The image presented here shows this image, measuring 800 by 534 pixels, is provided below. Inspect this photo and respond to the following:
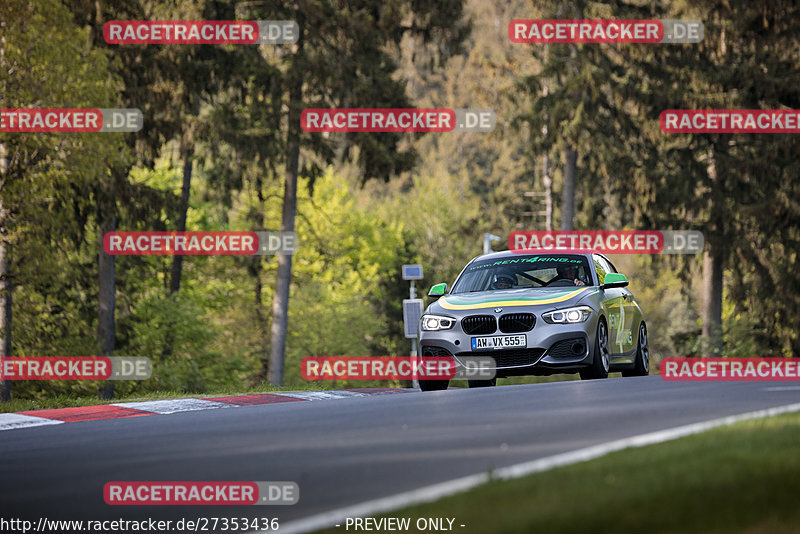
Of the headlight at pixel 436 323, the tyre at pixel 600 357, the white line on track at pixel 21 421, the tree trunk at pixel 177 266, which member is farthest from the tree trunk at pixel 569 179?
the white line on track at pixel 21 421

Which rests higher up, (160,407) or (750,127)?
(750,127)

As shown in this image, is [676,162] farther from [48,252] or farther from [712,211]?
[48,252]

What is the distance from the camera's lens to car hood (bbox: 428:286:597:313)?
49.9ft

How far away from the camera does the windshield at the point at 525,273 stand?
1650cm

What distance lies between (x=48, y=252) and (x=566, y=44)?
23.9m

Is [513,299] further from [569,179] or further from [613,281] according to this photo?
[569,179]

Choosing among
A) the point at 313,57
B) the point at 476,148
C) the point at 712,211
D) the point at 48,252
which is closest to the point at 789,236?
the point at 712,211

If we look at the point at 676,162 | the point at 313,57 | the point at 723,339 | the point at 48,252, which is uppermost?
the point at 313,57

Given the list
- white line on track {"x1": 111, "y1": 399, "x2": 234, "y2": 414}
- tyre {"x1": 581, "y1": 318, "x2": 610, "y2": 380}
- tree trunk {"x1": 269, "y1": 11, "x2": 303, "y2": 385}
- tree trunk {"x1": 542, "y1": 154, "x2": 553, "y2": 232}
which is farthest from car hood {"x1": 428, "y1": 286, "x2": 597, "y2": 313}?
tree trunk {"x1": 542, "y1": 154, "x2": 553, "y2": 232}

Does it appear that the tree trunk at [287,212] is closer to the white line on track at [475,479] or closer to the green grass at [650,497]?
the white line on track at [475,479]

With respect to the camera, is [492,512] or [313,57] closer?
[492,512]

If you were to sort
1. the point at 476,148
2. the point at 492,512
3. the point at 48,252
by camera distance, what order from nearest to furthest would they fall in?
the point at 492,512 < the point at 48,252 < the point at 476,148

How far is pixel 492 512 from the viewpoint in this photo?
615 cm

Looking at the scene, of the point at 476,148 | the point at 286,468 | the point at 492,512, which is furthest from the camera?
the point at 476,148
